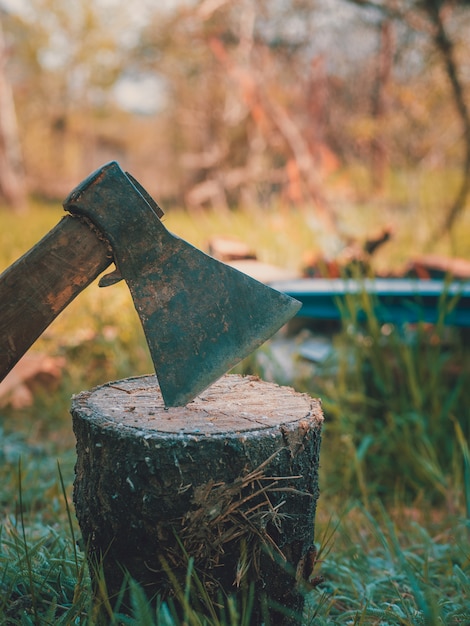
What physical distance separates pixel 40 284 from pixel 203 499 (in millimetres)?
563

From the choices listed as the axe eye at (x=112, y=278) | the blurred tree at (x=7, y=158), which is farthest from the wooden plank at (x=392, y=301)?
the blurred tree at (x=7, y=158)

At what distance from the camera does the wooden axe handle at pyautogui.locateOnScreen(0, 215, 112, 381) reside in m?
1.35

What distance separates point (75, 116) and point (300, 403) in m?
21.6

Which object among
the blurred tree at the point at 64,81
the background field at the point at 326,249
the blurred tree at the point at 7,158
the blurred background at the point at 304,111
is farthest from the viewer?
the blurred tree at the point at 64,81

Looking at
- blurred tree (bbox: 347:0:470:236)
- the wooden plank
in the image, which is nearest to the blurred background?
blurred tree (bbox: 347:0:470:236)

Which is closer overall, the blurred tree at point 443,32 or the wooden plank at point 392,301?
the wooden plank at point 392,301

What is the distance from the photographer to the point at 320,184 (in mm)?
6266

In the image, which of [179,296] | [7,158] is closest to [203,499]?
[179,296]

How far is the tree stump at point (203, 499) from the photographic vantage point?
50.8 inches

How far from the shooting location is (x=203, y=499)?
4.24 ft

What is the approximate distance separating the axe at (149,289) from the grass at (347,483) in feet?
1.02

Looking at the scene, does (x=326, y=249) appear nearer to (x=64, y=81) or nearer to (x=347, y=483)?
(x=347, y=483)

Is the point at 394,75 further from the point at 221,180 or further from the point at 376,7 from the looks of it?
the point at 376,7

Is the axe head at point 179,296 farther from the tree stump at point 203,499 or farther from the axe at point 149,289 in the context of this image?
the tree stump at point 203,499
